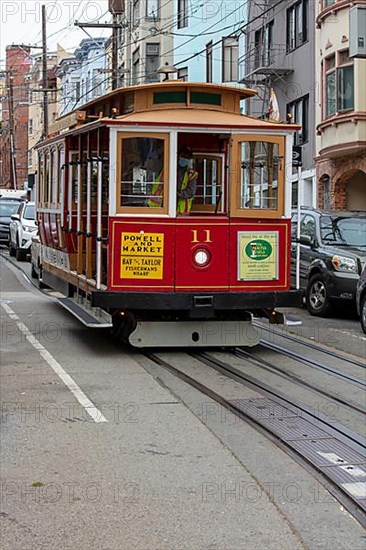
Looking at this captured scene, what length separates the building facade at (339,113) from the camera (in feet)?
78.2

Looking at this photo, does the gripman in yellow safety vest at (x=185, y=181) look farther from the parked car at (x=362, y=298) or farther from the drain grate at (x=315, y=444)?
the parked car at (x=362, y=298)

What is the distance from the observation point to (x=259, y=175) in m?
10.8

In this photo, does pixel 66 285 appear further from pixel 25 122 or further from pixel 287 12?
pixel 25 122

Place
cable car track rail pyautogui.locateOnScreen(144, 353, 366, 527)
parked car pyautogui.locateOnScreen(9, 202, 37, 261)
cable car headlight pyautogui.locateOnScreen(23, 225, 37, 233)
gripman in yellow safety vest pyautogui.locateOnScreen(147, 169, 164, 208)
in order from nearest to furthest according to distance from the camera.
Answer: cable car track rail pyautogui.locateOnScreen(144, 353, 366, 527)
gripman in yellow safety vest pyautogui.locateOnScreen(147, 169, 164, 208)
cable car headlight pyautogui.locateOnScreen(23, 225, 37, 233)
parked car pyautogui.locateOnScreen(9, 202, 37, 261)

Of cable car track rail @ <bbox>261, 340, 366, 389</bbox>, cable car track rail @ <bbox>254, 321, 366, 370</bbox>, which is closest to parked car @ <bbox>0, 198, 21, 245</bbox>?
cable car track rail @ <bbox>254, 321, 366, 370</bbox>

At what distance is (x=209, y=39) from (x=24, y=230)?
1510cm

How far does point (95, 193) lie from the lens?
1129cm

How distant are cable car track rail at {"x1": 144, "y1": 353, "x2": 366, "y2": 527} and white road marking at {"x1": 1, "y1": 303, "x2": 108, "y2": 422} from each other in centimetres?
119

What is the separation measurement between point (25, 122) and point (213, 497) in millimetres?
82561

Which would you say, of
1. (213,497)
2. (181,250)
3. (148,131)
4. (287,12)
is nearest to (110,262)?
(181,250)

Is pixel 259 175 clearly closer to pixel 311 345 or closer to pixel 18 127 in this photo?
pixel 311 345

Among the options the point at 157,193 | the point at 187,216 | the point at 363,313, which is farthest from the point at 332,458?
the point at 363,313

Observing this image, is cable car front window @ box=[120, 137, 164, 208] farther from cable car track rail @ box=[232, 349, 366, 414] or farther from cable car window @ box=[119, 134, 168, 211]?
cable car track rail @ box=[232, 349, 366, 414]

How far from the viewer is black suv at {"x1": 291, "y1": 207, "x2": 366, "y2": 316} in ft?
48.3
